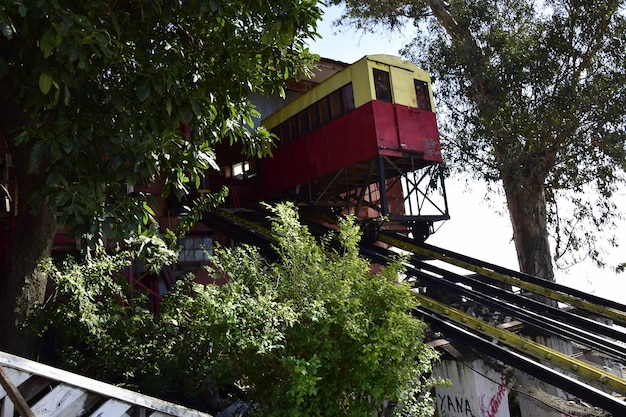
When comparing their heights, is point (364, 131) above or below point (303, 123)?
below

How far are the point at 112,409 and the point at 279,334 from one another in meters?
1.44

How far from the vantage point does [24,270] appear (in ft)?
18.3

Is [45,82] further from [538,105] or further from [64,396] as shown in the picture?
[538,105]

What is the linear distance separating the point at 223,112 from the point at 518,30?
402 inches

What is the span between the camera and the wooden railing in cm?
344

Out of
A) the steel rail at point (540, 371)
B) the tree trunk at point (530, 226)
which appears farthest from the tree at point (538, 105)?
the steel rail at point (540, 371)

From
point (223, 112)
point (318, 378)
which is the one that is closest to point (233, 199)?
point (223, 112)

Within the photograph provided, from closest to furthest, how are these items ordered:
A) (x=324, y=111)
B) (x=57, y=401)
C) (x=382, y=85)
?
(x=57, y=401) < (x=382, y=85) < (x=324, y=111)

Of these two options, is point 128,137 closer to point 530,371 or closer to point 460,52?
point 530,371

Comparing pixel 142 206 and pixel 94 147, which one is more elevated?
pixel 94 147

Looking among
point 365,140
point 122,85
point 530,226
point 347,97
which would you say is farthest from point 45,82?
point 530,226

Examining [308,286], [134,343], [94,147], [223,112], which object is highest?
[223,112]

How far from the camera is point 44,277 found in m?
5.75

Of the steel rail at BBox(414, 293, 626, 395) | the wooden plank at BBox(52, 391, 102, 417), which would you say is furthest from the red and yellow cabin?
the wooden plank at BBox(52, 391, 102, 417)
